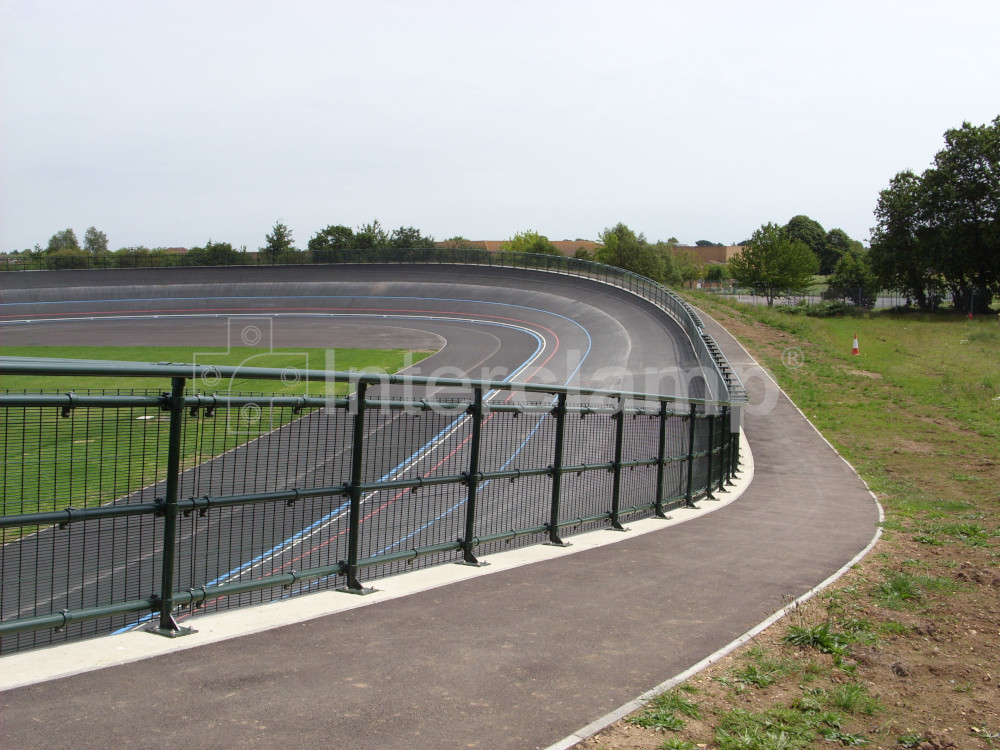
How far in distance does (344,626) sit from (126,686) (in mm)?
Result: 1558

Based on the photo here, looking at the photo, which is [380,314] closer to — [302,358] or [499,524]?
[302,358]

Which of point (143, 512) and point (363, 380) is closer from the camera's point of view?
point (143, 512)

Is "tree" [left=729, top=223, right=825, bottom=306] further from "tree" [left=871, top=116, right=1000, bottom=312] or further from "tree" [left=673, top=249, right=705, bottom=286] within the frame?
"tree" [left=673, top=249, right=705, bottom=286]

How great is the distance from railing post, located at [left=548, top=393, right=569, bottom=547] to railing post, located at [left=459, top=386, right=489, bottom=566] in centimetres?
139

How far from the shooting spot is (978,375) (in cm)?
4316

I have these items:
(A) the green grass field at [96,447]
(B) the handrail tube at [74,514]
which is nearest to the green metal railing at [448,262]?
(A) the green grass field at [96,447]

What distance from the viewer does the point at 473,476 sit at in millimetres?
7750

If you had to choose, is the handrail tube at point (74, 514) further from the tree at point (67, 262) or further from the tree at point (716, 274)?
the tree at point (716, 274)

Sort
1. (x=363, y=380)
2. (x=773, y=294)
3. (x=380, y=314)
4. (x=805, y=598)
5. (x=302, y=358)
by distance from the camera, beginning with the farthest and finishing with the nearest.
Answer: (x=773, y=294), (x=380, y=314), (x=302, y=358), (x=805, y=598), (x=363, y=380)

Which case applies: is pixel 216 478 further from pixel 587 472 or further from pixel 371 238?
pixel 371 238

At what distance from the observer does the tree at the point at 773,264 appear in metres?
99.4

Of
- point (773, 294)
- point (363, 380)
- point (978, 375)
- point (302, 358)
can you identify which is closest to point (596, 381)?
point (302, 358)

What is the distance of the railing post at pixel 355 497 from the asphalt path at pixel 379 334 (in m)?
0.30

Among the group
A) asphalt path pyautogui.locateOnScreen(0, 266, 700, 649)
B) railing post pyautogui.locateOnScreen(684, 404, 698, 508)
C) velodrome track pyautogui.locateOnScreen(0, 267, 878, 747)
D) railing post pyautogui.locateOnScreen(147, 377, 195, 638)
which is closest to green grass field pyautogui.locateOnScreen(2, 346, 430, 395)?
asphalt path pyautogui.locateOnScreen(0, 266, 700, 649)
